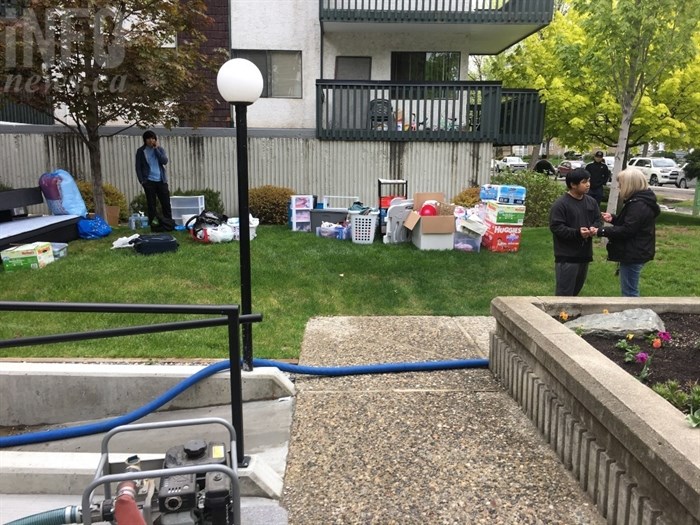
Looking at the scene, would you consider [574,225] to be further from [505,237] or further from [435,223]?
[505,237]

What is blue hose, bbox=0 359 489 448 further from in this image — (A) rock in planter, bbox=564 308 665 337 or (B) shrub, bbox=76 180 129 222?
(B) shrub, bbox=76 180 129 222

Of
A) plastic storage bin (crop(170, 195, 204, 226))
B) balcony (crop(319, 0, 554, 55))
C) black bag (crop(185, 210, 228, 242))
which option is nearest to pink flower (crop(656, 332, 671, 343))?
black bag (crop(185, 210, 228, 242))

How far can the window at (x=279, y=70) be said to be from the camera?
15.4 metres

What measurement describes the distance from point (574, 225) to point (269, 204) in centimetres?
868

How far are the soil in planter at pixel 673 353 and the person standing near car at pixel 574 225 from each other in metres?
1.06

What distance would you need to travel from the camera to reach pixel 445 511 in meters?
3.28

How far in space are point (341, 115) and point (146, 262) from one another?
676cm

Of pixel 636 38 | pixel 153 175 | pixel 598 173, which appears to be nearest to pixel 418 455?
pixel 636 38

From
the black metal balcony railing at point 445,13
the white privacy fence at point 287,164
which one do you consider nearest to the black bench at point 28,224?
the white privacy fence at point 287,164

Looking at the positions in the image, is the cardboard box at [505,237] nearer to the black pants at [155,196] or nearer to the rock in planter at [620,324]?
the rock in planter at [620,324]

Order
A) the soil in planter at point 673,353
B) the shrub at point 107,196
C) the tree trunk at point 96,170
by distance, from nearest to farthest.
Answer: the soil in planter at point 673,353
the tree trunk at point 96,170
the shrub at point 107,196

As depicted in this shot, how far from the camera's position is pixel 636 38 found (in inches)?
413

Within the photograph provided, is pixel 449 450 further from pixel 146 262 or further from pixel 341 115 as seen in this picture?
pixel 341 115

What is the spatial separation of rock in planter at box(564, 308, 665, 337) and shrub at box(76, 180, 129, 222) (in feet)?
37.1
